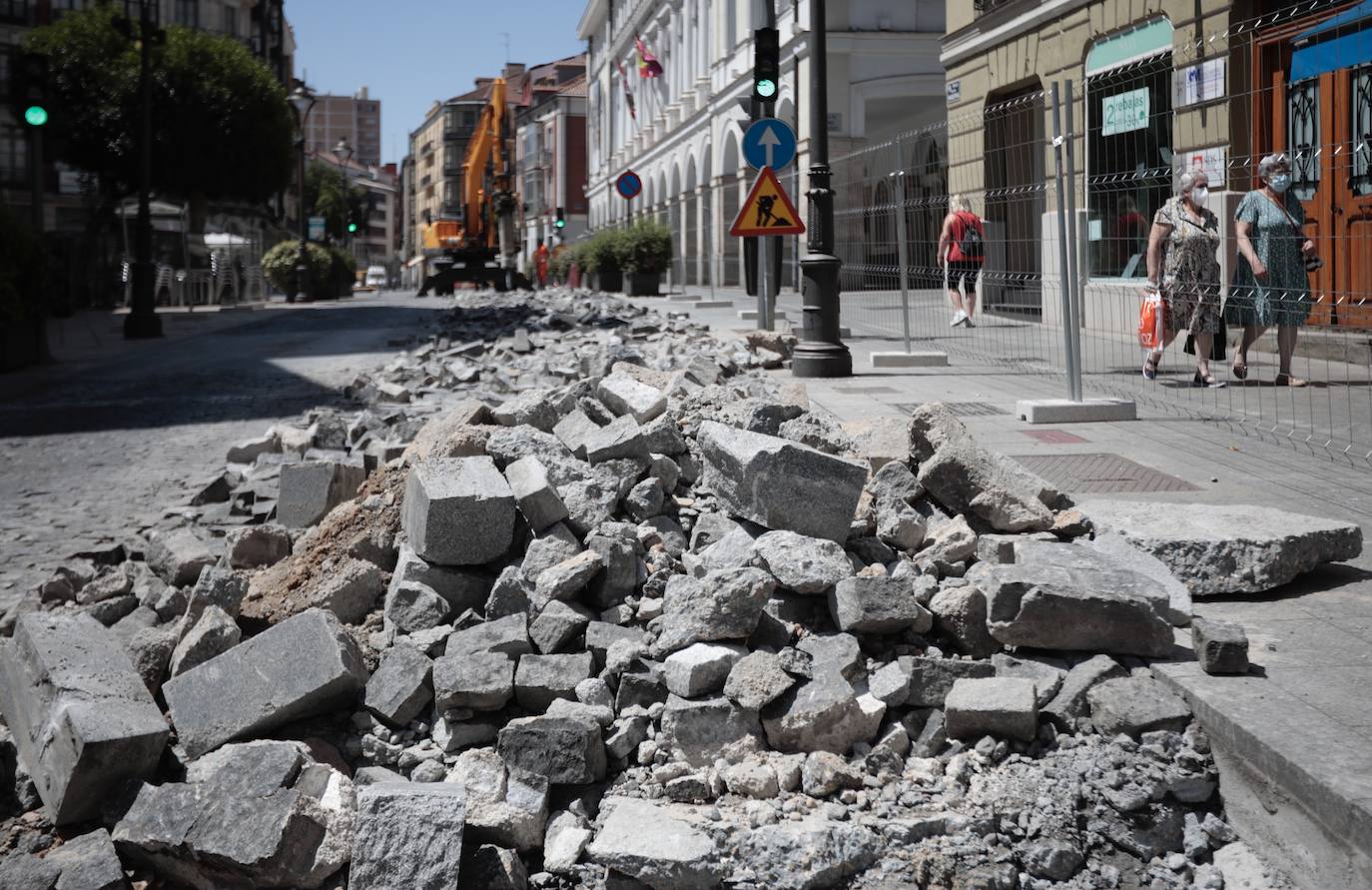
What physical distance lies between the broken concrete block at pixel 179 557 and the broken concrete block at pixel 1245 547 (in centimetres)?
371

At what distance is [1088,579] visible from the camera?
156 inches

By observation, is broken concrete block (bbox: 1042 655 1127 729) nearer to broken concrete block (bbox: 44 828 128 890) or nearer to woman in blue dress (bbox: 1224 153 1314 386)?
broken concrete block (bbox: 44 828 128 890)

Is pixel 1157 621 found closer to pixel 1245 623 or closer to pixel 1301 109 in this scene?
A: pixel 1245 623

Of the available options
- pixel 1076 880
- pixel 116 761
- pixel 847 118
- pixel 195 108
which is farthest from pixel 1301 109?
pixel 195 108

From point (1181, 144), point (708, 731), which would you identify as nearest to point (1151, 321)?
point (1181, 144)

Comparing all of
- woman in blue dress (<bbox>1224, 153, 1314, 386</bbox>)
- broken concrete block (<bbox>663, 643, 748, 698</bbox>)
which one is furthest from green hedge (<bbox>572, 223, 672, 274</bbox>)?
broken concrete block (<bbox>663, 643, 748, 698</bbox>)

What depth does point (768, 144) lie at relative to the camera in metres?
13.3

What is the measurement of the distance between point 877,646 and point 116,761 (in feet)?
7.43

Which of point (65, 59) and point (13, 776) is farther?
point (65, 59)

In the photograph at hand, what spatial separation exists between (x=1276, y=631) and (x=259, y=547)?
3991 millimetres

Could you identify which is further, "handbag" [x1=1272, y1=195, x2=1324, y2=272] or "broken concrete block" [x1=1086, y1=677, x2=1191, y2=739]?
"handbag" [x1=1272, y1=195, x2=1324, y2=272]

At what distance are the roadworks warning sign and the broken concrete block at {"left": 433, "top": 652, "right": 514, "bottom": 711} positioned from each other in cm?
835

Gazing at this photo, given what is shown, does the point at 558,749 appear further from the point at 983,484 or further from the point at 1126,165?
the point at 1126,165

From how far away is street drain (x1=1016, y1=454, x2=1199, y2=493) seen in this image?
20.3 feet
